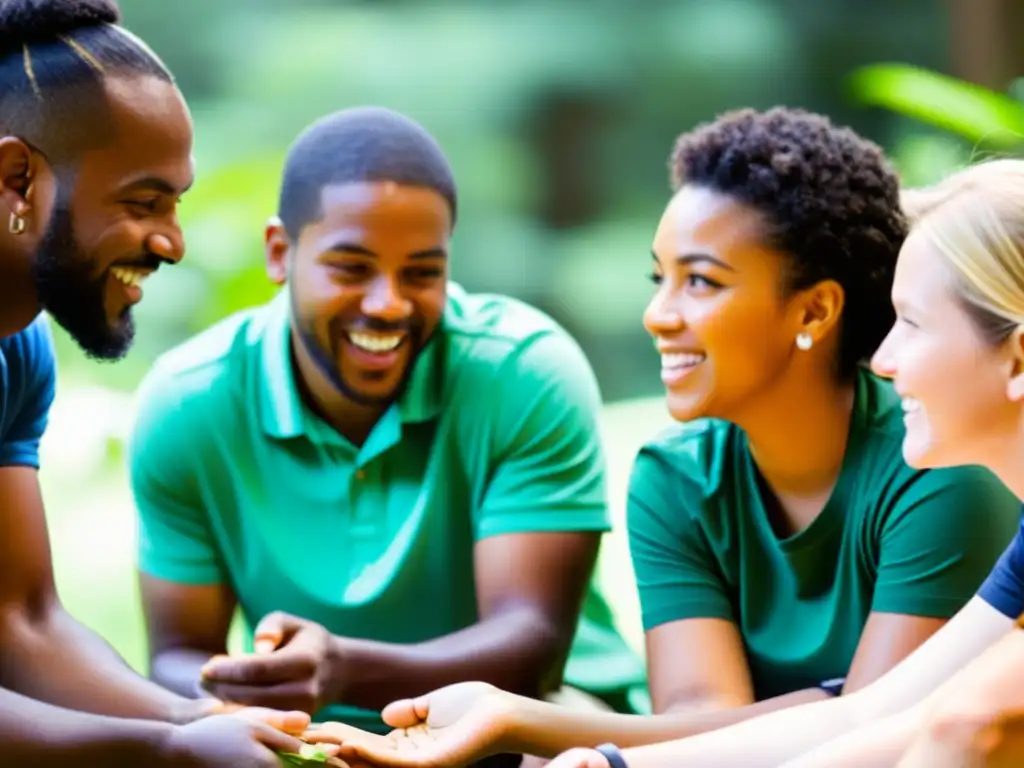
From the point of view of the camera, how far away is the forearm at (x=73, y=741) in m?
2.12

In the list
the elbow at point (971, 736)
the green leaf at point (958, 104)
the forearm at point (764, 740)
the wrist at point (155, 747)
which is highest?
the green leaf at point (958, 104)

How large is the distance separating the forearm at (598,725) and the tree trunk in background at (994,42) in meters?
2.40

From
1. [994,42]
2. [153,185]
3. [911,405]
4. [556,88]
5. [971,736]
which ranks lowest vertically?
[971,736]

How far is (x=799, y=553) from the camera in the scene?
7.80ft

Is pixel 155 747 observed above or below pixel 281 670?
below

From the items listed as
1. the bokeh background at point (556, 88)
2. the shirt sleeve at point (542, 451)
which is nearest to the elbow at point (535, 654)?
the shirt sleeve at point (542, 451)

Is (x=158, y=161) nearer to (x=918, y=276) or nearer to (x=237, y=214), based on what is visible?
(x=918, y=276)

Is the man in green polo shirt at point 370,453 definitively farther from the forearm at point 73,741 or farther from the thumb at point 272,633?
the forearm at point 73,741

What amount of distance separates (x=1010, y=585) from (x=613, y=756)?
0.57 meters

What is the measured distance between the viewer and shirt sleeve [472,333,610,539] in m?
2.62

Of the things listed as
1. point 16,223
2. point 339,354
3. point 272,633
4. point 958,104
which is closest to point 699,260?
point 339,354

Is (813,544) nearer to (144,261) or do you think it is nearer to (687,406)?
(687,406)

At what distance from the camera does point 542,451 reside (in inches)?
105

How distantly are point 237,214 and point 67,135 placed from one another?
214cm
